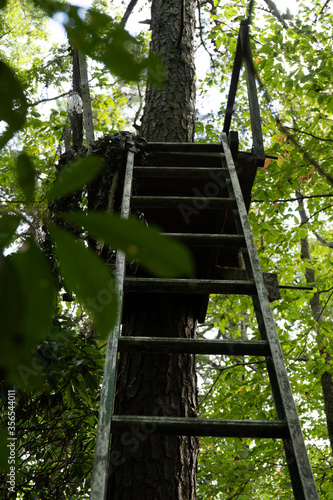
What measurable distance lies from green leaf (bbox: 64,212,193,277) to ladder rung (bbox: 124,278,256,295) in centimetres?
133

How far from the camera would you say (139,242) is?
0.36 metres

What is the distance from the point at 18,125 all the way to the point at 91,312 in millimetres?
222

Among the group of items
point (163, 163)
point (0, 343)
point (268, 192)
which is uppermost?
point (268, 192)

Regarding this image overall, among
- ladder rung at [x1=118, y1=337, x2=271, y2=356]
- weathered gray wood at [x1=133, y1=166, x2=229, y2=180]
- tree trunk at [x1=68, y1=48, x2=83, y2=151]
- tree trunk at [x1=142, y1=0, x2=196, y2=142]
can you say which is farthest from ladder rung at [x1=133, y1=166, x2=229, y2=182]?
ladder rung at [x1=118, y1=337, x2=271, y2=356]

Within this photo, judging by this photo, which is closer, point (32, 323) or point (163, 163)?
point (32, 323)

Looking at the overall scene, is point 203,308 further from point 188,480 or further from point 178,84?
point 178,84

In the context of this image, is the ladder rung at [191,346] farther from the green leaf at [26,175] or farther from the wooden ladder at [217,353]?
the green leaf at [26,175]

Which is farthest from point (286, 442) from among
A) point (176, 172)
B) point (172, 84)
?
point (172, 84)

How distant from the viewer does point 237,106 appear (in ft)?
26.0

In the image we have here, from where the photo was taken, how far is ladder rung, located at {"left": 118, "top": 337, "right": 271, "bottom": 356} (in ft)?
4.95

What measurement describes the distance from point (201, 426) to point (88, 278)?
1.06 metres

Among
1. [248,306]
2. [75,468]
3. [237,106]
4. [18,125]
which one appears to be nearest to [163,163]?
[75,468]

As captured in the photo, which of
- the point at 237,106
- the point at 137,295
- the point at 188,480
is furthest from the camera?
the point at 237,106

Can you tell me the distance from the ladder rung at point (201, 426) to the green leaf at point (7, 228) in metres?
0.99
